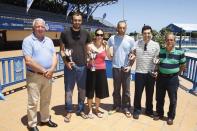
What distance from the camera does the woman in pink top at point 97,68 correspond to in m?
5.41

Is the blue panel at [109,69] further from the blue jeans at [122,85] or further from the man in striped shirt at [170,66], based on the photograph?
the man in striped shirt at [170,66]

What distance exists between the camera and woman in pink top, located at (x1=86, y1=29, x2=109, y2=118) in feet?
17.8

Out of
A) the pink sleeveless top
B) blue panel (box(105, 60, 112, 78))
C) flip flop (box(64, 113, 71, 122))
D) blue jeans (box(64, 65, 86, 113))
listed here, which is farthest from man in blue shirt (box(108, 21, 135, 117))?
blue panel (box(105, 60, 112, 78))

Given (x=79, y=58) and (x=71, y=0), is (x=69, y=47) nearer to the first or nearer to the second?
(x=79, y=58)

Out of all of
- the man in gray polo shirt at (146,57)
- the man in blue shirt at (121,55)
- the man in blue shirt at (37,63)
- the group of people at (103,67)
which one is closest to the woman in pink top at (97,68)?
the group of people at (103,67)

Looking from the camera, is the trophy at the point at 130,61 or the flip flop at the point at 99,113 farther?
the flip flop at the point at 99,113

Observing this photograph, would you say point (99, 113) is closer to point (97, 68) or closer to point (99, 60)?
point (97, 68)

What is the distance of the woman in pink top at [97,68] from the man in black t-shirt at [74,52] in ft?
0.50

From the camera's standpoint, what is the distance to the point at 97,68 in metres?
5.48

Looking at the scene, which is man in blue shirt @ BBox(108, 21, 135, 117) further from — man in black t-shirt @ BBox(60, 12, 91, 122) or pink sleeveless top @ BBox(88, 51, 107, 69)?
man in black t-shirt @ BBox(60, 12, 91, 122)

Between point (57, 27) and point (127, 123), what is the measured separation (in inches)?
1054

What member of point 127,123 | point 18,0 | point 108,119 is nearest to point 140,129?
point 127,123

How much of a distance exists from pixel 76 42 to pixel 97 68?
744mm

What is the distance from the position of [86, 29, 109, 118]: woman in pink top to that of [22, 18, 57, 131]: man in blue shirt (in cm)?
94
